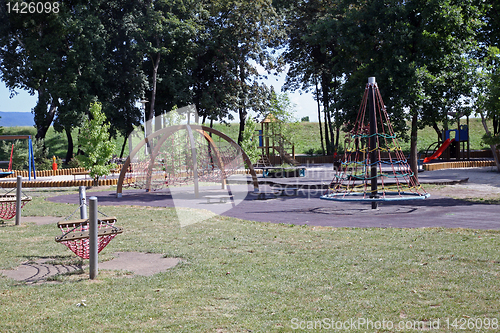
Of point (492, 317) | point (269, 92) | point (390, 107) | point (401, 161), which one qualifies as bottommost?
point (492, 317)

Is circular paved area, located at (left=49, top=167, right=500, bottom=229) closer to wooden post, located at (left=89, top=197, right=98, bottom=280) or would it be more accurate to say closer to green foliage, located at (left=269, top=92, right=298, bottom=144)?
wooden post, located at (left=89, top=197, right=98, bottom=280)

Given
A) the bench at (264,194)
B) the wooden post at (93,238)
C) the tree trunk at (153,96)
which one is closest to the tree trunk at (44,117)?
the tree trunk at (153,96)

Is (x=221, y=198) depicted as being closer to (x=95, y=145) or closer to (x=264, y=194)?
(x=264, y=194)

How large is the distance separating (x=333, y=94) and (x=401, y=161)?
976 centimetres

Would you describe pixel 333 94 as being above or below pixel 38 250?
above

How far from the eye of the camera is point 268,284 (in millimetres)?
6359

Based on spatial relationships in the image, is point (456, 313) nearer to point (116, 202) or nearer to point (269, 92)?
point (116, 202)

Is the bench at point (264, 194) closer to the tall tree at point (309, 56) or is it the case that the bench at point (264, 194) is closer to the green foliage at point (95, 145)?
the green foliage at point (95, 145)

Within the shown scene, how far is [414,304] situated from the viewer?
17.6ft

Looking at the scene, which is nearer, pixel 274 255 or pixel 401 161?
pixel 274 255

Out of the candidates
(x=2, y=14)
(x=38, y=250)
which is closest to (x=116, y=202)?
(x=38, y=250)

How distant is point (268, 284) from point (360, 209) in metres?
8.81

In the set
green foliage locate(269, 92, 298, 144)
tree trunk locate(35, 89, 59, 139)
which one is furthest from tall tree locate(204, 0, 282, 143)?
tree trunk locate(35, 89, 59, 139)

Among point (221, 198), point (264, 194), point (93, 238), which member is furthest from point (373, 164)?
point (93, 238)
